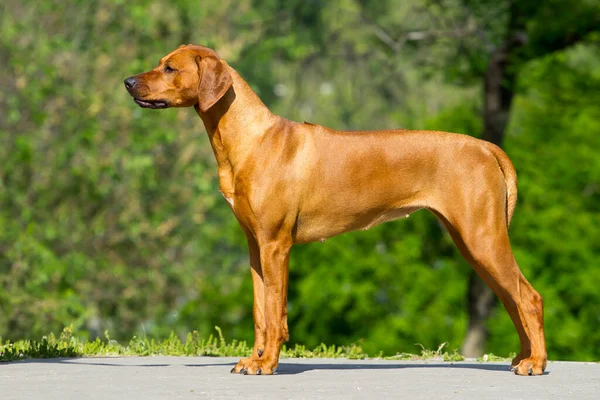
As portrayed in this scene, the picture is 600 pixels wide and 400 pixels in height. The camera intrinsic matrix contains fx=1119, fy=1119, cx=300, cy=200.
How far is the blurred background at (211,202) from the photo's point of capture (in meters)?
18.9

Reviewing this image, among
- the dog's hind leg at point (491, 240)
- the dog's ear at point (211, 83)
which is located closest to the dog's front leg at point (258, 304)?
the dog's ear at point (211, 83)

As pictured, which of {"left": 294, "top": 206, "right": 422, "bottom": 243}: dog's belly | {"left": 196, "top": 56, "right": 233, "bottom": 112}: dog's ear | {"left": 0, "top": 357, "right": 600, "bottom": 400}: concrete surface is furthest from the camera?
{"left": 294, "top": 206, "right": 422, "bottom": 243}: dog's belly

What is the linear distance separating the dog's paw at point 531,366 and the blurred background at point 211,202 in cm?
1037

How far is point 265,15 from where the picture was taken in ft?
92.5

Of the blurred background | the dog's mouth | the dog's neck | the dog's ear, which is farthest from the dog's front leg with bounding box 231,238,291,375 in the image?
the blurred background

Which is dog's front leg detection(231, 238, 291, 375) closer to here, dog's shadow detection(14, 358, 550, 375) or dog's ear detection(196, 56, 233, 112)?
dog's shadow detection(14, 358, 550, 375)

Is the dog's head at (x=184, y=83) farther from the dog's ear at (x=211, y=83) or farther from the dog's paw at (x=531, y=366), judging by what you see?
the dog's paw at (x=531, y=366)

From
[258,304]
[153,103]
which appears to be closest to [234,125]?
[153,103]

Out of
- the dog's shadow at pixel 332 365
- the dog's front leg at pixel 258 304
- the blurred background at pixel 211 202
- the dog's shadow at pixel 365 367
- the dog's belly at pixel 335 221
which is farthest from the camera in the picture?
the blurred background at pixel 211 202

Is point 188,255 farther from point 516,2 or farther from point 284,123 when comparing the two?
point 284,123

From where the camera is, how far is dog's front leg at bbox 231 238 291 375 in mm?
7742

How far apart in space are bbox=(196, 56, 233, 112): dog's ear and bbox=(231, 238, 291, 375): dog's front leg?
1093 mm

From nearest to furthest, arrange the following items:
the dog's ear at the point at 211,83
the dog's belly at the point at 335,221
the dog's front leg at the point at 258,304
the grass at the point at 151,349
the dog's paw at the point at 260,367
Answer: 1. the dog's paw at the point at 260,367
2. the dog's ear at the point at 211,83
3. the dog's front leg at the point at 258,304
4. the dog's belly at the point at 335,221
5. the grass at the point at 151,349

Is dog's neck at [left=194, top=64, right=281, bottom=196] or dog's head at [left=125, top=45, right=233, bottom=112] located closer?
Result: dog's head at [left=125, top=45, right=233, bottom=112]
